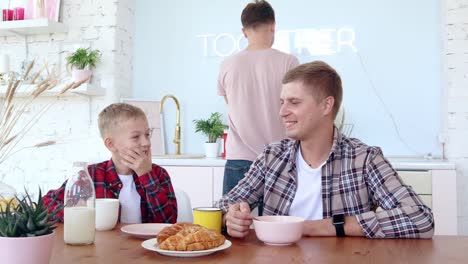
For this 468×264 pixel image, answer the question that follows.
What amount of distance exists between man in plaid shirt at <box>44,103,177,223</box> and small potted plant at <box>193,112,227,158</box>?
1.54m

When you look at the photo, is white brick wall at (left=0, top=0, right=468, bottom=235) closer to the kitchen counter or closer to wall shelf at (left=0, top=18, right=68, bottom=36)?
wall shelf at (left=0, top=18, right=68, bottom=36)

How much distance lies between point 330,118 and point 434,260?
0.71 metres

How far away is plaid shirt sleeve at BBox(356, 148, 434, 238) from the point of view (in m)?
1.29

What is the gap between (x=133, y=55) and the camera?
3.75 meters

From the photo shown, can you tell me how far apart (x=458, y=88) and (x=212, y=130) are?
1.55m

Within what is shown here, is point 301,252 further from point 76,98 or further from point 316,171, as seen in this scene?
point 76,98

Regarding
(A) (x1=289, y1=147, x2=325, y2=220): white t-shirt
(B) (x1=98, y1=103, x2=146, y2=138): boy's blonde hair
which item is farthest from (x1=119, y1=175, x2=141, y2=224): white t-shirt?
(A) (x1=289, y1=147, x2=325, y2=220): white t-shirt

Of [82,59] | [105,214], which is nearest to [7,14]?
[82,59]

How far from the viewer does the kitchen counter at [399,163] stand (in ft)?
8.99

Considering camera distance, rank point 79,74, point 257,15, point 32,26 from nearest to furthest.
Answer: point 257,15
point 79,74
point 32,26

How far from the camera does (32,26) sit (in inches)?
138

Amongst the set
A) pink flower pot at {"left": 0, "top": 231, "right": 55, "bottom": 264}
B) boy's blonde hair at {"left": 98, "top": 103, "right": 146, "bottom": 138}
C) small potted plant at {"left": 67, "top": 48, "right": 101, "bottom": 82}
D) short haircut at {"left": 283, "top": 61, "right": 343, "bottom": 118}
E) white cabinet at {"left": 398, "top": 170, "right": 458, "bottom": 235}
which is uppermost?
small potted plant at {"left": 67, "top": 48, "right": 101, "bottom": 82}

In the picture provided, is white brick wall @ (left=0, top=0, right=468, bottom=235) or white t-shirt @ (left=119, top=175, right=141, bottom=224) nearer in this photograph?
white t-shirt @ (left=119, top=175, right=141, bottom=224)

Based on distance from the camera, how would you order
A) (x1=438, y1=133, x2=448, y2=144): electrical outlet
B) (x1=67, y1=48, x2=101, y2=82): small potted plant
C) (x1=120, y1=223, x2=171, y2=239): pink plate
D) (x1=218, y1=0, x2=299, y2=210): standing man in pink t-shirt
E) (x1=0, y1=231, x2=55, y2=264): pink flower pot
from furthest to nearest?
(x1=67, y1=48, x2=101, y2=82): small potted plant, (x1=438, y1=133, x2=448, y2=144): electrical outlet, (x1=218, y1=0, x2=299, y2=210): standing man in pink t-shirt, (x1=120, y1=223, x2=171, y2=239): pink plate, (x1=0, y1=231, x2=55, y2=264): pink flower pot
